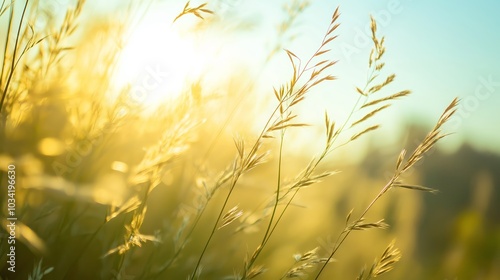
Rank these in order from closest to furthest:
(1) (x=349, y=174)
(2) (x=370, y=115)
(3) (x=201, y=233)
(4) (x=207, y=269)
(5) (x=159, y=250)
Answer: (2) (x=370, y=115) < (5) (x=159, y=250) < (4) (x=207, y=269) < (3) (x=201, y=233) < (1) (x=349, y=174)

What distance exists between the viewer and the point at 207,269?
226cm

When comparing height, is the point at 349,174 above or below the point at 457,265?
above

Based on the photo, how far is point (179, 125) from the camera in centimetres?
142

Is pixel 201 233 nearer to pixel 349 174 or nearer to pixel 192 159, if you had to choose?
pixel 192 159

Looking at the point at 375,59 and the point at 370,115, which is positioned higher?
the point at 375,59

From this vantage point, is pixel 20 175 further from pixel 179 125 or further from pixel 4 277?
pixel 179 125

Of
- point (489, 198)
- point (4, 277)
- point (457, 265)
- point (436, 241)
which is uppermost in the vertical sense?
point (4, 277)

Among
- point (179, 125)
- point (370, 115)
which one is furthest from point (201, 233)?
point (370, 115)

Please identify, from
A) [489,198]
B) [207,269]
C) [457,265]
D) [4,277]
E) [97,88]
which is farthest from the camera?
[489,198]

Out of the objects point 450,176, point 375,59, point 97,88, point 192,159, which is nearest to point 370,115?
point 375,59

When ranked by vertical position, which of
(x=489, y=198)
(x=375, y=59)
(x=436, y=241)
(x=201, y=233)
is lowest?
(x=436, y=241)

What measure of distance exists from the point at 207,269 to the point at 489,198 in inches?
89.6

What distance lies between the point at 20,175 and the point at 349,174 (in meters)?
3.65

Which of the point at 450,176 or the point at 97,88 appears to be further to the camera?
the point at 450,176
